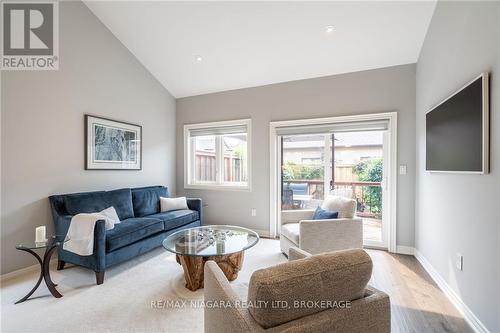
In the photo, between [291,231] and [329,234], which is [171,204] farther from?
[329,234]

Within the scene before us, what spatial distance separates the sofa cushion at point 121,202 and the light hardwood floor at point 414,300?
126 inches

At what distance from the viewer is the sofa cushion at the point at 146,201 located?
3.64 m

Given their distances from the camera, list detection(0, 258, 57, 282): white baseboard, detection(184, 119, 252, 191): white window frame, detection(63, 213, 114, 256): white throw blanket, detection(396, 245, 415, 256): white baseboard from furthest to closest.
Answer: detection(184, 119, 252, 191): white window frame, detection(396, 245, 415, 256): white baseboard, detection(0, 258, 57, 282): white baseboard, detection(63, 213, 114, 256): white throw blanket

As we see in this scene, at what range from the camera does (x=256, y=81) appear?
405cm

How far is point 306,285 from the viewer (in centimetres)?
92

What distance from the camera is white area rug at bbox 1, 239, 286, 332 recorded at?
1.81m

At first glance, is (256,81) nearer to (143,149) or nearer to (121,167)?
(143,149)

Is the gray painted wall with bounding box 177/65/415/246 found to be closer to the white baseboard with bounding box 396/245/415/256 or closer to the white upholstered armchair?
the white baseboard with bounding box 396/245/415/256

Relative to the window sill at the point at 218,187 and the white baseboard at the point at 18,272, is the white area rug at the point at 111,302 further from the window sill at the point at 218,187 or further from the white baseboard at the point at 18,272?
the window sill at the point at 218,187

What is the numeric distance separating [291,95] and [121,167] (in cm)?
295

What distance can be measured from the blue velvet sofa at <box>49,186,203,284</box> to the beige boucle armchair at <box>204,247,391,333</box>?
6.38 feet

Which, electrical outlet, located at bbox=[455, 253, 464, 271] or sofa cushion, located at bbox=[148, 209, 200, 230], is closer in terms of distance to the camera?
electrical outlet, located at bbox=[455, 253, 464, 271]

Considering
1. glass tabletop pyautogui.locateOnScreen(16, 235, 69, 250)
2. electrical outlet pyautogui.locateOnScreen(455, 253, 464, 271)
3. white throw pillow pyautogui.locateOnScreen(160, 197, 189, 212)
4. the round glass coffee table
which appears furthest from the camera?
white throw pillow pyautogui.locateOnScreen(160, 197, 189, 212)

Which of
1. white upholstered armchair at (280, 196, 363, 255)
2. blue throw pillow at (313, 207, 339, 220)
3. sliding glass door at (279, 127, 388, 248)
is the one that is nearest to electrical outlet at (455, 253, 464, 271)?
white upholstered armchair at (280, 196, 363, 255)
